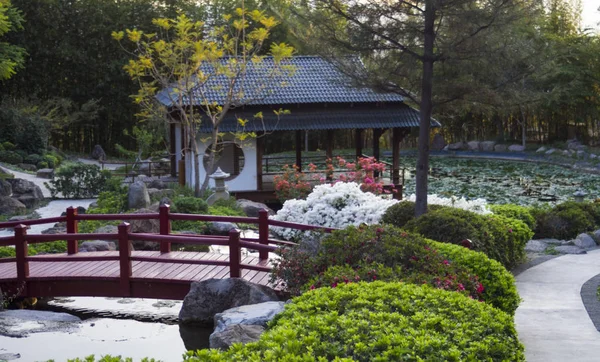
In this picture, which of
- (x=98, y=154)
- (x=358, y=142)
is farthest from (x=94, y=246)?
(x=98, y=154)

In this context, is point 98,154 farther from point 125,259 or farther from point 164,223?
point 125,259

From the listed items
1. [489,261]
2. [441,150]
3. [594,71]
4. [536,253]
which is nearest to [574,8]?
[594,71]

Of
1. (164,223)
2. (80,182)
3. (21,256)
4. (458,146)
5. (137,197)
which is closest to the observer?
(21,256)

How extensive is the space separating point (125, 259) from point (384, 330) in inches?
202

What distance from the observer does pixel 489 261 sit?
280 inches

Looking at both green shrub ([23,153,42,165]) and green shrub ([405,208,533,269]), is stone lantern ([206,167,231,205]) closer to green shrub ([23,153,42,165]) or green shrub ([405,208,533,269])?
green shrub ([405,208,533,269])

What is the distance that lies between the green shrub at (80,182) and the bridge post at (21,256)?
9.57 m

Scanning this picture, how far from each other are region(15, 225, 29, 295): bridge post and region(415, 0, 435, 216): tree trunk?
5069mm

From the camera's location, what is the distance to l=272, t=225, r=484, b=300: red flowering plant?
587 cm

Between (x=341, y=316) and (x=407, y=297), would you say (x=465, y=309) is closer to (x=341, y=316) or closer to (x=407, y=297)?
(x=407, y=297)

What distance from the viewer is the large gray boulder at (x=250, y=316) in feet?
18.6

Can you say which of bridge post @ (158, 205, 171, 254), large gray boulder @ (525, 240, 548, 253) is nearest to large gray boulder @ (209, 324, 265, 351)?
bridge post @ (158, 205, 171, 254)

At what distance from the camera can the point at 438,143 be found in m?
41.5

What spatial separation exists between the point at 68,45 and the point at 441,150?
19721 millimetres
